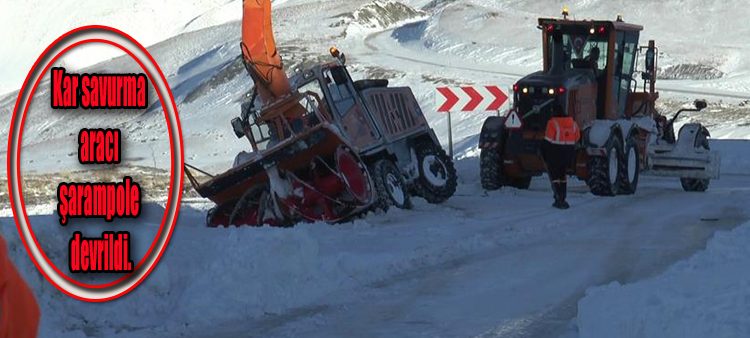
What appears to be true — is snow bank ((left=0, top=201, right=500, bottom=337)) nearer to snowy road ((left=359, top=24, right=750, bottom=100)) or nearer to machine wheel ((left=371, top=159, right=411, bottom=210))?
machine wheel ((left=371, top=159, right=411, bottom=210))

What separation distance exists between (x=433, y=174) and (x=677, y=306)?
36.0ft

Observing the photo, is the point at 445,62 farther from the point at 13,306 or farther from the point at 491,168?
the point at 13,306

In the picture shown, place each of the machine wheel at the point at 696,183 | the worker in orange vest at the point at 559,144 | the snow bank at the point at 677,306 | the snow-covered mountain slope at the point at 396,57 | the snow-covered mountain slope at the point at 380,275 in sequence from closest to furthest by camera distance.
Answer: the snow bank at the point at 677,306 → the snow-covered mountain slope at the point at 380,275 → the worker in orange vest at the point at 559,144 → the machine wheel at the point at 696,183 → the snow-covered mountain slope at the point at 396,57

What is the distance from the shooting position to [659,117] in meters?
22.0

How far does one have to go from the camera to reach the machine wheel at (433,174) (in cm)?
1886

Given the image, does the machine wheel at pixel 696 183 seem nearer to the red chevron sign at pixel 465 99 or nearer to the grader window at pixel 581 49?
the grader window at pixel 581 49

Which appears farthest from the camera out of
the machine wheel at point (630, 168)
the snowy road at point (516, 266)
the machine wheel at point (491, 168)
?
the machine wheel at point (491, 168)

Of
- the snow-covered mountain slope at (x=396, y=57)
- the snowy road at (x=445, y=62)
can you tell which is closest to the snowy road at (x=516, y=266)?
the snow-covered mountain slope at (x=396, y=57)

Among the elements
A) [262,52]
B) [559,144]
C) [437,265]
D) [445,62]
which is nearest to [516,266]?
[437,265]

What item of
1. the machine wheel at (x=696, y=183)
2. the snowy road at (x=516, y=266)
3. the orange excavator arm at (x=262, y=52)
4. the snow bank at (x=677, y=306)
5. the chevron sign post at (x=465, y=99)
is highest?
the orange excavator arm at (x=262, y=52)

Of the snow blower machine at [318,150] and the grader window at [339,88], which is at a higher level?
the grader window at [339,88]

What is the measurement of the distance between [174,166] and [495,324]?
4.31 m

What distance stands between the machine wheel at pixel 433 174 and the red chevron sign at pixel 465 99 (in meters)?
4.49

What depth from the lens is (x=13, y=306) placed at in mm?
4035
